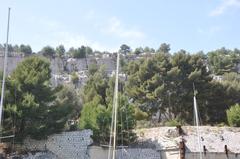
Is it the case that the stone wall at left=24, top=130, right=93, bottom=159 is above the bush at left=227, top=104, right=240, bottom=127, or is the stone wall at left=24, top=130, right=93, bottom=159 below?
below

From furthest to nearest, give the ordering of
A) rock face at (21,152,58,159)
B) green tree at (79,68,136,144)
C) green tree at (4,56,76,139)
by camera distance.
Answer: green tree at (79,68,136,144) < green tree at (4,56,76,139) < rock face at (21,152,58,159)

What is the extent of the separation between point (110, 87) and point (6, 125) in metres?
16.3

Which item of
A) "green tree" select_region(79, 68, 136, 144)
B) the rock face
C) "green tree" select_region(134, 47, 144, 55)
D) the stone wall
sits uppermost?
"green tree" select_region(134, 47, 144, 55)

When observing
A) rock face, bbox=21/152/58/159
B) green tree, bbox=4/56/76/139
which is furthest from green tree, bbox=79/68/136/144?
rock face, bbox=21/152/58/159

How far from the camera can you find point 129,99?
A: 4016cm

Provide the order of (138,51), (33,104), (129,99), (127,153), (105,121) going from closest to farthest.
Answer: (33,104), (127,153), (105,121), (129,99), (138,51)

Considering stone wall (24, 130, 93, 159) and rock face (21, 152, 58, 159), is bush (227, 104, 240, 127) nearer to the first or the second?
stone wall (24, 130, 93, 159)

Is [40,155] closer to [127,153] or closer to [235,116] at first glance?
[127,153]

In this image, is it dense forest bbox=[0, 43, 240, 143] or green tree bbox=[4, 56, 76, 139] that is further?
dense forest bbox=[0, 43, 240, 143]

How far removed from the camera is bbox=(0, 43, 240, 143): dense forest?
27578mm

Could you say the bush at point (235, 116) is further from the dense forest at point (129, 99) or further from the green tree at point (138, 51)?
the green tree at point (138, 51)

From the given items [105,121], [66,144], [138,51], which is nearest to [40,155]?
[66,144]

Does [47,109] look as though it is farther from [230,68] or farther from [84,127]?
[230,68]

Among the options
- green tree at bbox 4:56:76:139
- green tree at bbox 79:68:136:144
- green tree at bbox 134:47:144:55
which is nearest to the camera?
green tree at bbox 4:56:76:139
